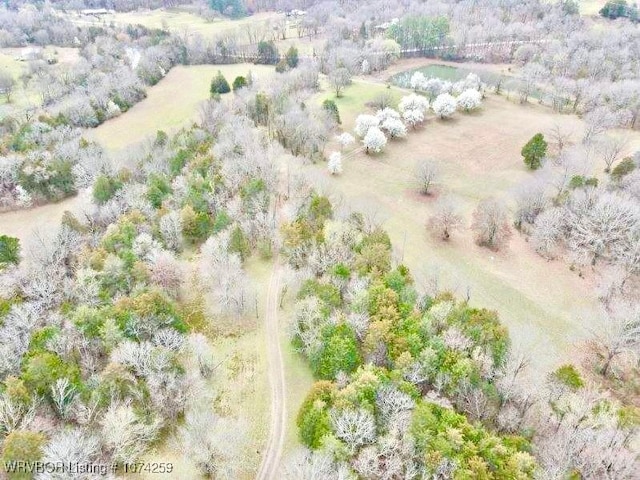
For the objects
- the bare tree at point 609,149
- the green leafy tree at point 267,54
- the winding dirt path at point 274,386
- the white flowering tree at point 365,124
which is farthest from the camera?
the green leafy tree at point 267,54

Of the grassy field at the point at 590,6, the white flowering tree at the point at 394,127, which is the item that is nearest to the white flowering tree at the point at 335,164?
the white flowering tree at the point at 394,127

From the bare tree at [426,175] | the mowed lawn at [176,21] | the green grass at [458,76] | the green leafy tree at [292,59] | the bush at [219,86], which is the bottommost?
the bare tree at [426,175]

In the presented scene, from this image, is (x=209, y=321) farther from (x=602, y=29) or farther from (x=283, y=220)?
(x=602, y=29)

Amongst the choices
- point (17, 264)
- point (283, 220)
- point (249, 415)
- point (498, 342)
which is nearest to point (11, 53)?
point (17, 264)

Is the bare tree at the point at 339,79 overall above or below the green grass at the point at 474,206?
above

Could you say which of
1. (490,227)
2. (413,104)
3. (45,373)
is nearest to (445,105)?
(413,104)

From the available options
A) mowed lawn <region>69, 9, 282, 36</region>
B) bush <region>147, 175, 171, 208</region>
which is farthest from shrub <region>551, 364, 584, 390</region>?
mowed lawn <region>69, 9, 282, 36</region>

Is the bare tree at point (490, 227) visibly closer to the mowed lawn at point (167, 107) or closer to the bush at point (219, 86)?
the mowed lawn at point (167, 107)
